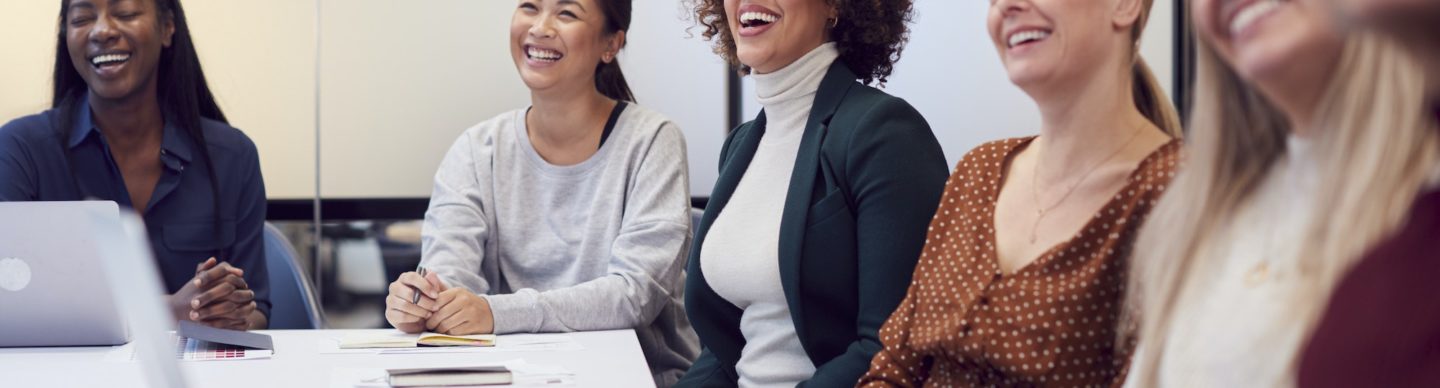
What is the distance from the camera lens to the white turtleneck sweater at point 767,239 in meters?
2.11

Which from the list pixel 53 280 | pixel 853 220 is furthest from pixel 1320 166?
pixel 53 280

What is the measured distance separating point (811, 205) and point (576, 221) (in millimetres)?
838

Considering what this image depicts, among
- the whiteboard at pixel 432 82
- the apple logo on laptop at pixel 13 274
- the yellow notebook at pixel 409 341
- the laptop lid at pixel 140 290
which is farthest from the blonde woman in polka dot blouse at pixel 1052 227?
the whiteboard at pixel 432 82

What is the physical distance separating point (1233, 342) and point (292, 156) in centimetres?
314

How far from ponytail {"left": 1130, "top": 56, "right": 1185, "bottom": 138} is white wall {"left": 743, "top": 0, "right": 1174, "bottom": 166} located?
1.75m

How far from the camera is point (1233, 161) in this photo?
1.13 meters

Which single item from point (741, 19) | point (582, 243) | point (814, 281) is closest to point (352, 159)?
point (582, 243)

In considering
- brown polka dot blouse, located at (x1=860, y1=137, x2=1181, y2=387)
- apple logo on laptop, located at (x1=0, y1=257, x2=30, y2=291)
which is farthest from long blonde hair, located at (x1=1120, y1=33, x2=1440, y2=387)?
apple logo on laptop, located at (x1=0, y1=257, x2=30, y2=291)

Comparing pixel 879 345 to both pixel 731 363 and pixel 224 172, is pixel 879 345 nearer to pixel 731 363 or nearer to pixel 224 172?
pixel 731 363

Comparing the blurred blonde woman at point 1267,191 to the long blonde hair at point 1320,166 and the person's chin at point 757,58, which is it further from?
the person's chin at point 757,58

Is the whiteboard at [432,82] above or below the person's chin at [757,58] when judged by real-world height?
below

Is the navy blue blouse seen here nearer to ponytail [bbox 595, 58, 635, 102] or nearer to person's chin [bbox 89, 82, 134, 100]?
person's chin [bbox 89, 82, 134, 100]

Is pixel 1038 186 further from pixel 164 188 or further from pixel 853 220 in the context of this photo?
pixel 164 188

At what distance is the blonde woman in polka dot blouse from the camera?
5.01 ft
